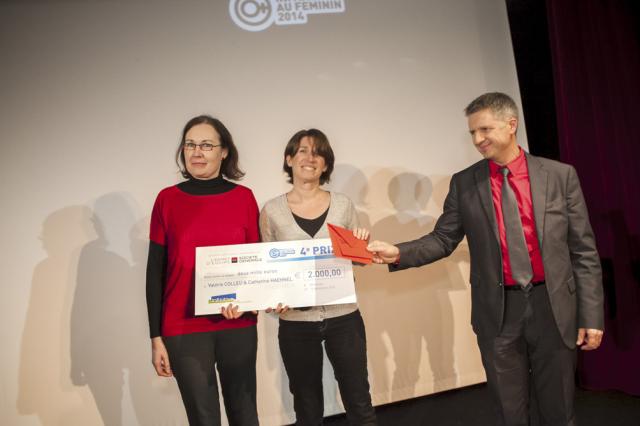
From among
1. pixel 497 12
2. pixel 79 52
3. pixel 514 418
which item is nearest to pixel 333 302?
pixel 514 418

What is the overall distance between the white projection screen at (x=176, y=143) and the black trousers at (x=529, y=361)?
1.14 meters

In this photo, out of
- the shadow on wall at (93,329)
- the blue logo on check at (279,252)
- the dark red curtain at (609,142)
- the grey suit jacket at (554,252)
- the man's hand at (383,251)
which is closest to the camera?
the grey suit jacket at (554,252)

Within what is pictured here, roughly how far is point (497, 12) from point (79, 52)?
300 centimetres

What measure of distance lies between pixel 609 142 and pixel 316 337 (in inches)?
93.9

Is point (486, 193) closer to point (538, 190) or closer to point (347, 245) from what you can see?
point (538, 190)

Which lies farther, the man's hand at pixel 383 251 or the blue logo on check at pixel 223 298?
the man's hand at pixel 383 251

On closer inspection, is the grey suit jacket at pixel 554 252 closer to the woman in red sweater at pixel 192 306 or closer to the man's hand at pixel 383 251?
the man's hand at pixel 383 251

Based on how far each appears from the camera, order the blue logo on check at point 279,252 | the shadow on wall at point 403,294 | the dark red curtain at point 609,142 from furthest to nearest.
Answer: the shadow on wall at point 403,294
the dark red curtain at point 609,142
the blue logo on check at point 279,252

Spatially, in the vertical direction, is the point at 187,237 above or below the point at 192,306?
above

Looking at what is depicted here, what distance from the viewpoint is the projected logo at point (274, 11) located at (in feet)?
8.56

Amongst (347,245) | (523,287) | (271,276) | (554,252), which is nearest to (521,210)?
(554,252)

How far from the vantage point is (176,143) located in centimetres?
250

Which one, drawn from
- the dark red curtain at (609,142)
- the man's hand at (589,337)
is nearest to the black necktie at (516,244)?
the man's hand at (589,337)

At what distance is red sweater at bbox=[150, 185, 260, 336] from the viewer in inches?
63.2
